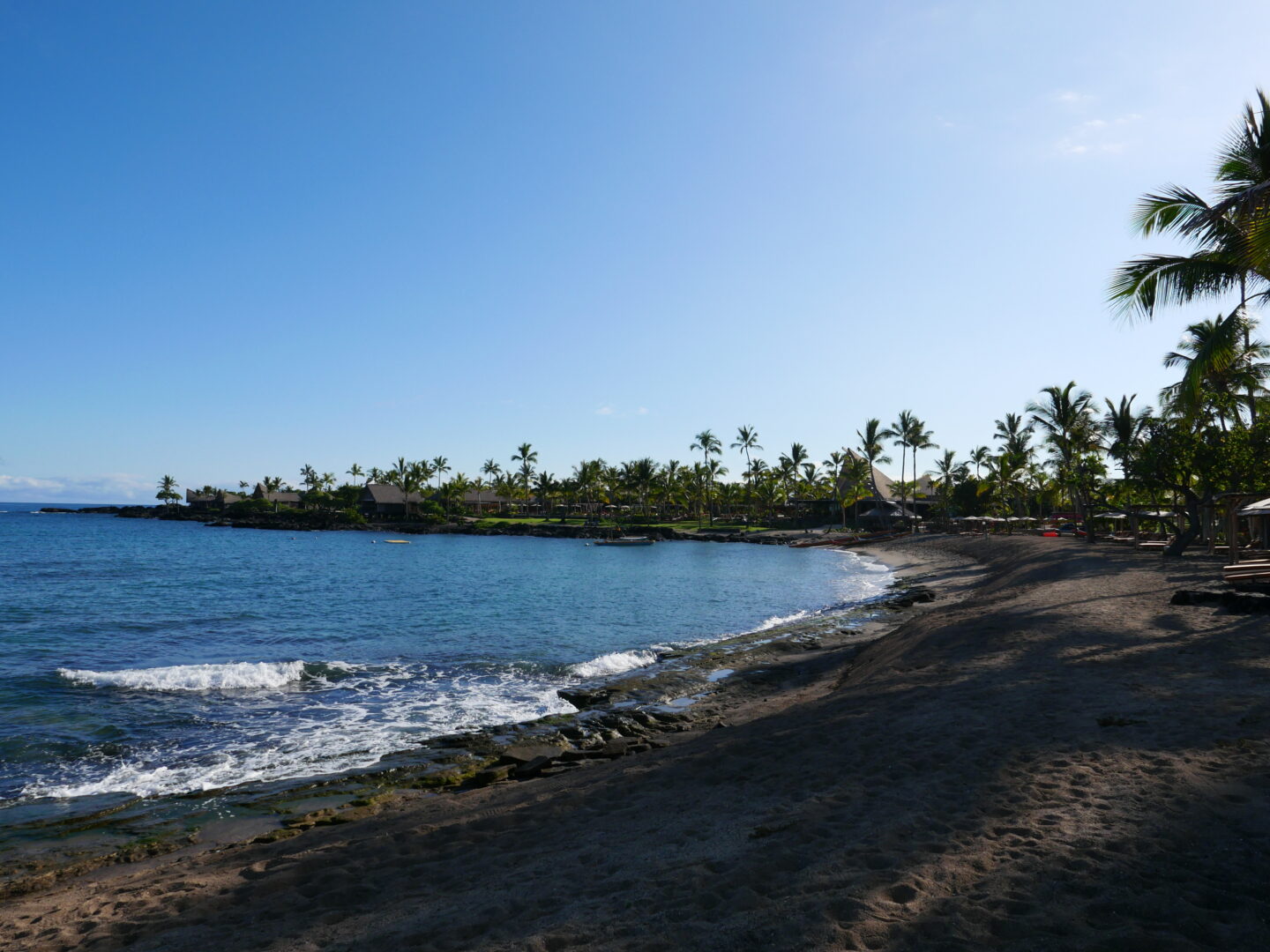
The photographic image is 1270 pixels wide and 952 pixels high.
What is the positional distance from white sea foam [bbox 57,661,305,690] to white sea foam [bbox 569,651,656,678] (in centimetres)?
734

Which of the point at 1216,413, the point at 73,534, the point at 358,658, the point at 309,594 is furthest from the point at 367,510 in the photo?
the point at 1216,413

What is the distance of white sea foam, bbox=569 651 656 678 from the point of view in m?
18.9

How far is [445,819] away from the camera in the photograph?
8.12 m

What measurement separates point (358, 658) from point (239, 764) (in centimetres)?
921

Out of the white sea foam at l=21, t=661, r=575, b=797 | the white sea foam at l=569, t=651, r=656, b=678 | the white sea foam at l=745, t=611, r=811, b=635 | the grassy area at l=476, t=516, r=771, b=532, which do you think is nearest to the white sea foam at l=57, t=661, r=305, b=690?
the white sea foam at l=21, t=661, r=575, b=797

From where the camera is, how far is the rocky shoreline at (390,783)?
866cm

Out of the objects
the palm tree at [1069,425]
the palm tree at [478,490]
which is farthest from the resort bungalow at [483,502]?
the palm tree at [1069,425]

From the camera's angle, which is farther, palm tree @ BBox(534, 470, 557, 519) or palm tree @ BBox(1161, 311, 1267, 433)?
palm tree @ BBox(534, 470, 557, 519)

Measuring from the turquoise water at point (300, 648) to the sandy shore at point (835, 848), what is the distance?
4658 mm

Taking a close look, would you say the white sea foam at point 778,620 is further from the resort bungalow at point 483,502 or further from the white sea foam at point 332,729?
the resort bungalow at point 483,502

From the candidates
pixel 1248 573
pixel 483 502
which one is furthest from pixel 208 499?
pixel 1248 573

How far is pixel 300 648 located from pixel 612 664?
10.4 metres

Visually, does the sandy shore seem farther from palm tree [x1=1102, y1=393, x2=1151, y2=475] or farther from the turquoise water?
palm tree [x1=1102, y1=393, x2=1151, y2=475]

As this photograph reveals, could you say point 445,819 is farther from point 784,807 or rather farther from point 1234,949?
point 1234,949
